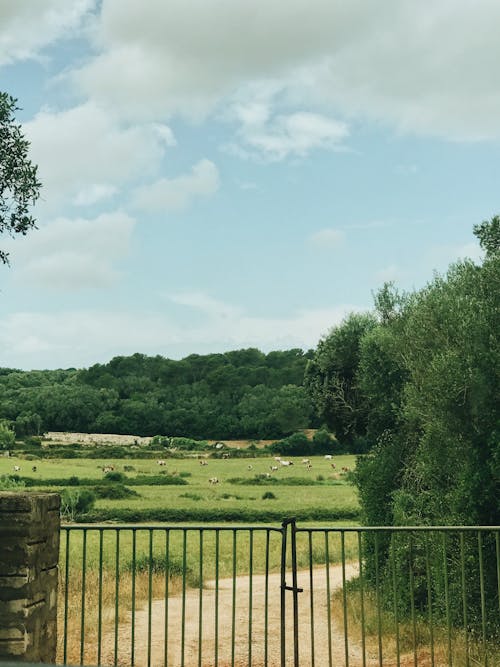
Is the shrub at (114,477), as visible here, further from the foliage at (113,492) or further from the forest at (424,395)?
the forest at (424,395)

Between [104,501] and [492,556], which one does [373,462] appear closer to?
[492,556]

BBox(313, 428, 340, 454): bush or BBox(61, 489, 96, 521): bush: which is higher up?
BBox(313, 428, 340, 454): bush

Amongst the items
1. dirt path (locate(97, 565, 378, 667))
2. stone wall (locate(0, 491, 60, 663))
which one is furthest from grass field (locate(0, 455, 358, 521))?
stone wall (locate(0, 491, 60, 663))

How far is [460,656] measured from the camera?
9.91 m

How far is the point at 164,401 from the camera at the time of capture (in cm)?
8775

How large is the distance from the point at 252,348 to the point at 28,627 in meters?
88.6

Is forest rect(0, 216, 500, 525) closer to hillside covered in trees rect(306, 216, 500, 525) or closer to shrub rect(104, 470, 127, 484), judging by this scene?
hillside covered in trees rect(306, 216, 500, 525)

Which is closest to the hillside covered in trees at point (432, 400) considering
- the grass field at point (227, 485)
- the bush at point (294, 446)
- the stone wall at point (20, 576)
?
the stone wall at point (20, 576)

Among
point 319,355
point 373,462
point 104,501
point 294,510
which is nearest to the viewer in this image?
point 373,462

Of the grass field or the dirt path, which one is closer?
the dirt path

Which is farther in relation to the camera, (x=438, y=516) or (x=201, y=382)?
(x=201, y=382)

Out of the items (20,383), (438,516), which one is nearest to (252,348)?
(20,383)

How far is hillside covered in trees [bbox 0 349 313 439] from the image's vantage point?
8344cm

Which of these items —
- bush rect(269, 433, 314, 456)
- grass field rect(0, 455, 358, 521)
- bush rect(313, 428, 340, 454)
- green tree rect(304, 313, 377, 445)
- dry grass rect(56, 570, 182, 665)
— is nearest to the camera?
dry grass rect(56, 570, 182, 665)
